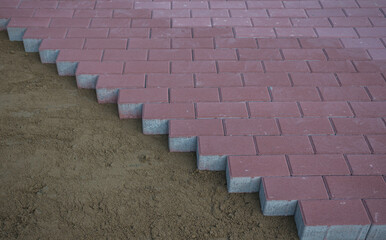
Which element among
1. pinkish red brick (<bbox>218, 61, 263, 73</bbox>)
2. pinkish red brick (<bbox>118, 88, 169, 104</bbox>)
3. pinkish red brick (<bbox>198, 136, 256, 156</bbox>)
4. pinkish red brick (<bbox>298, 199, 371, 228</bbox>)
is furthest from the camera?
pinkish red brick (<bbox>218, 61, 263, 73</bbox>)

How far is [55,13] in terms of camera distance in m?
3.78

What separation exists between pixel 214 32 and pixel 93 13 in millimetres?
1220

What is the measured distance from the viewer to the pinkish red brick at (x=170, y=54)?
129 inches

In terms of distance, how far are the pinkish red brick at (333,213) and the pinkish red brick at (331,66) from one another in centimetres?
130

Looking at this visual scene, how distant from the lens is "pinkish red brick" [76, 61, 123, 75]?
3.10m

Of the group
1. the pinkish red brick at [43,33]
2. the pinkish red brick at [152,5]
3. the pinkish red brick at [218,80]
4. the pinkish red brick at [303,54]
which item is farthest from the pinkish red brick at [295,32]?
the pinkish red brick at [43,33]

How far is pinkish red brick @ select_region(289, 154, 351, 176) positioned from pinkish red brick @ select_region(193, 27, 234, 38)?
1.50 metres

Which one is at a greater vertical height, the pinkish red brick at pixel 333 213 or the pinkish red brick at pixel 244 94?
the pinkish red brick at pixel 244 94

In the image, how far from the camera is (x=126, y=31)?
3.57m

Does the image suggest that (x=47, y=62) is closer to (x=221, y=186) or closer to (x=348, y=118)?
(x=221, y=186)

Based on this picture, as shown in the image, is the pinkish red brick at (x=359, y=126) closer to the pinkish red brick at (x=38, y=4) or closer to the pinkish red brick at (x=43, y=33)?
the pinkish red brick at (x=43, y=33)

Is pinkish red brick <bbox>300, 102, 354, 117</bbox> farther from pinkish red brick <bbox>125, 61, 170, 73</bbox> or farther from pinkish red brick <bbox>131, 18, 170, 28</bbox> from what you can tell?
pinkish red brick <bbox>131, 18, 170, 28</bbox>

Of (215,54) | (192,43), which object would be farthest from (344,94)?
(192,43)

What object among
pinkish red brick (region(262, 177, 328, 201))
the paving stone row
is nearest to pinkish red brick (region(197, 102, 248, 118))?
the paving stone row
